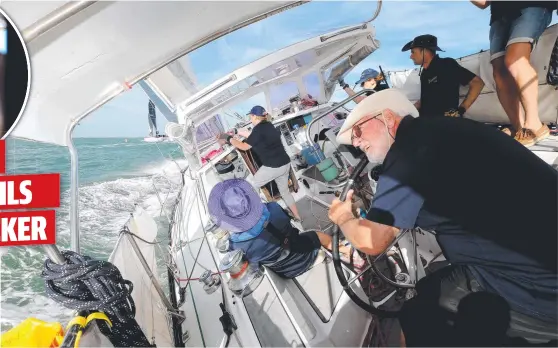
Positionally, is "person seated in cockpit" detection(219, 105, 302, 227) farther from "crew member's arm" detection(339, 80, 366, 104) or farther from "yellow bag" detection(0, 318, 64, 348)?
"yellow bag" detection(0, 318, 64, 348)

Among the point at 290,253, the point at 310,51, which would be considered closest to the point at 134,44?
the point at 290,253

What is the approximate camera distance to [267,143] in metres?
3.46

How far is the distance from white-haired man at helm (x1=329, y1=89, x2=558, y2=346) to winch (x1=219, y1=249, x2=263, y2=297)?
756 mm

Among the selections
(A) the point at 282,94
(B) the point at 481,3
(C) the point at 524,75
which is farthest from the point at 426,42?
(A) the point at 282,94

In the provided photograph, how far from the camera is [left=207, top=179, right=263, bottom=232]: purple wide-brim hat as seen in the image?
1.52 m

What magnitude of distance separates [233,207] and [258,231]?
0.75 ft

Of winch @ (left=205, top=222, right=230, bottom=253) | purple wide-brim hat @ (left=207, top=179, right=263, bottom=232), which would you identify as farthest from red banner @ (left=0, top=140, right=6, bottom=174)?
winch @ (left=205, top=222, right=230, bottom=253)

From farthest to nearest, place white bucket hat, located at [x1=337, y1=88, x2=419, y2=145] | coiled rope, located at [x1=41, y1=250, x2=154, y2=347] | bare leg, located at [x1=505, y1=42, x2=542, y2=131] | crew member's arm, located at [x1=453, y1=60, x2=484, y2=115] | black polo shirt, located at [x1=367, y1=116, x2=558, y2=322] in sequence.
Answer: crew member's arm, located at [x1=453, y1=60, x2=484, y2=115] < bare leg, located at [x1=505, y1=42, x2=542, y2=131] < white bucket hat, located at [x1=337, y1=88, x2=419, y2=145] < coiled rope, located at [x1=41, y1=250, x2=154, y2=347] < black polo shirt, located at [x1=367, y1=116, x2=558, y2=322]

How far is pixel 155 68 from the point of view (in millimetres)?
1608

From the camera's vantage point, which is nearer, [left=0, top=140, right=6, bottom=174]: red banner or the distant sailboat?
[left=0, top=140, right=6, bottom=174]: red banner

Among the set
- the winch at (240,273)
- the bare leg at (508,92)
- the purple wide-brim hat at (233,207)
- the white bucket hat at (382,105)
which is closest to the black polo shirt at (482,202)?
the white bucket hat at (382,105)

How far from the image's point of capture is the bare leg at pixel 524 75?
1.64m

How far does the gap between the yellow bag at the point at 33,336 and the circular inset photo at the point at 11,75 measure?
0.75 meters

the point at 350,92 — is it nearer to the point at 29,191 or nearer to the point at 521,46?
the point at 521,46
